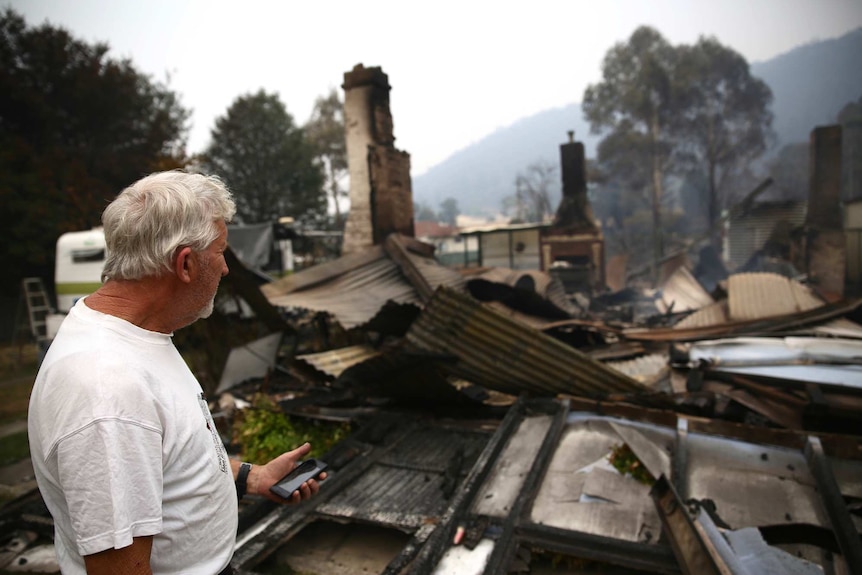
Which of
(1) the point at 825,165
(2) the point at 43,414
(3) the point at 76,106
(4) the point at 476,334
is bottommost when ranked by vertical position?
(4) the point at 476,334

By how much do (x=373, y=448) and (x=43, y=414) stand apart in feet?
10.6

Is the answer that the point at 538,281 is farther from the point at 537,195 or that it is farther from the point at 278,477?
the point at 537,195

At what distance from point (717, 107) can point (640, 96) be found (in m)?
6.61

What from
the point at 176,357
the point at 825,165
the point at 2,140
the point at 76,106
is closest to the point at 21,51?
the point at 76,106

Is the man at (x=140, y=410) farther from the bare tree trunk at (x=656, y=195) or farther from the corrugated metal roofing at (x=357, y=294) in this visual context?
the bare tree trunk at (x=656, y=195)

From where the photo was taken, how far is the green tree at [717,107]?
119 feet

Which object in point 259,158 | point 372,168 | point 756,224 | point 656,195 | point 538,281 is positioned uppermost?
point 259,158

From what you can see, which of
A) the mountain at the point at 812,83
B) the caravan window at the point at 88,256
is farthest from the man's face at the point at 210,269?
the mountain at the point at 812,83

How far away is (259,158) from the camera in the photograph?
28016mm

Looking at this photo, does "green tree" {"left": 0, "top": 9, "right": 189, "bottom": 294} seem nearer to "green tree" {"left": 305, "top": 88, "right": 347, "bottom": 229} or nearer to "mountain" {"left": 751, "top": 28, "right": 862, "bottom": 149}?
"green tree" {"left": 305, "top": 88, "right": 347, "bottom": 229}

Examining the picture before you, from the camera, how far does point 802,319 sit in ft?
20.6

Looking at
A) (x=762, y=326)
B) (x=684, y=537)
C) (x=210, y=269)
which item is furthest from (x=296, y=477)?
(x=762, y=326)

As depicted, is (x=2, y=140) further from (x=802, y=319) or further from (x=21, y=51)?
(x=802, y=319)

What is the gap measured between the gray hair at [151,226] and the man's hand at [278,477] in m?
0.84
